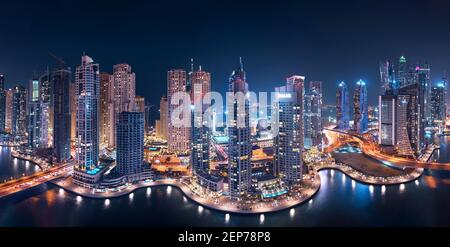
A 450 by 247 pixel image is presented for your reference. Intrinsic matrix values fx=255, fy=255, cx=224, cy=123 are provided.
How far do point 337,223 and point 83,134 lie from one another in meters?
9.26

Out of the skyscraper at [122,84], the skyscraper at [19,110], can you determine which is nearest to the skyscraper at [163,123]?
the skyscraper at [122,84]

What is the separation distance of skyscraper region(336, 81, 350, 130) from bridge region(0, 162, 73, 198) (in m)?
21.3

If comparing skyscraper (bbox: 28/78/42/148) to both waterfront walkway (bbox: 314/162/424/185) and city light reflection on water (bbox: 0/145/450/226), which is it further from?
waterfront walkway (bbox: 314/162/424/185)

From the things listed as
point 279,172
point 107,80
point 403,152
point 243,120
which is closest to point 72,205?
point 243,120

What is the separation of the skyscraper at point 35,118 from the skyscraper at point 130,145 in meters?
8.28

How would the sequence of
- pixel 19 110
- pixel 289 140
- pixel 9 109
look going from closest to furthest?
pixel 289 140, pixel 19 110, pixel 9 109

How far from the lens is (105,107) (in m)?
16.7

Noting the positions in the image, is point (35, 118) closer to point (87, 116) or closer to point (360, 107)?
point (87, 116)

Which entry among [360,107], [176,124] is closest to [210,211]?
[176,124]

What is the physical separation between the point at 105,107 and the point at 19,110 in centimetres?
793

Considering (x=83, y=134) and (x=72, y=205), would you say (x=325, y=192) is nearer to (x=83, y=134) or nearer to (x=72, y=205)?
(x=72, y=205)

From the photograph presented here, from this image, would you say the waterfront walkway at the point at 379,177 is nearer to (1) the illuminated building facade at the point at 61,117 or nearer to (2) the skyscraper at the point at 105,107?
(1) the illuminated building facade at the point at 61,117

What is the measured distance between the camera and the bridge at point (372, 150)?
35.3ft
